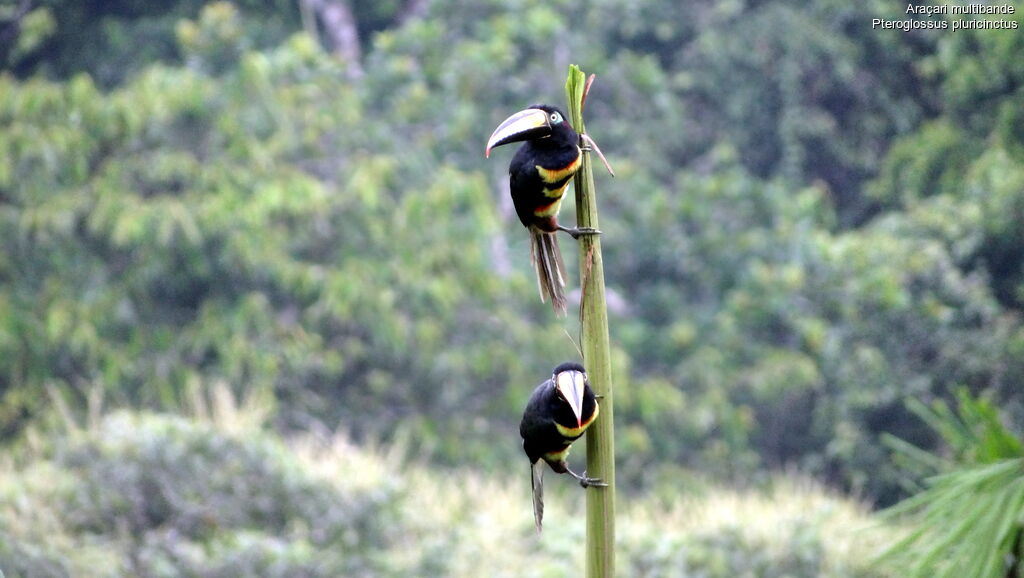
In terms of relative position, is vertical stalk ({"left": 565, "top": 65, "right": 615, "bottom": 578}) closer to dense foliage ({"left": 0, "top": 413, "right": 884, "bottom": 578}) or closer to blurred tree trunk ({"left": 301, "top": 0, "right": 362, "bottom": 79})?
dense foliage ({"left": 0, "top": 413, "right": 884, "bottom": 578})

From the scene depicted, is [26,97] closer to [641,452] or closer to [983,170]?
[641,452]

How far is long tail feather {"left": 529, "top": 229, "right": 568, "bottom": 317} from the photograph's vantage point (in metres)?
1.77

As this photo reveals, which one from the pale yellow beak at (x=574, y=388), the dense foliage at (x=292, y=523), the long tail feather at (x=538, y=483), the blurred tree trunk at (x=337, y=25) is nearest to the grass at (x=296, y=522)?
the dense foliage at (x=292, y=523)

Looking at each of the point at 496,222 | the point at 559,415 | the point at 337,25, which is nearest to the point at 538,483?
the point at 559,415

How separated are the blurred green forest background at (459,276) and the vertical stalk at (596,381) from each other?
3.41m

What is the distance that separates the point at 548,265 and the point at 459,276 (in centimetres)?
622

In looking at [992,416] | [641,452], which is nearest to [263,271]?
[641,452]

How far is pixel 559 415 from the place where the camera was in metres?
1.63

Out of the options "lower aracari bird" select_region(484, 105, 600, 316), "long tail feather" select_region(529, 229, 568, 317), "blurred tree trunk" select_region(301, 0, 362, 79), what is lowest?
"long tail feather" select_region(529, 229, 568, 317)

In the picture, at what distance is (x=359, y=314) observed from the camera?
7.61 metres

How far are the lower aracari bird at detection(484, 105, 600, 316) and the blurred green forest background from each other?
3.38 meters

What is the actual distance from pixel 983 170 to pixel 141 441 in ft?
17.3

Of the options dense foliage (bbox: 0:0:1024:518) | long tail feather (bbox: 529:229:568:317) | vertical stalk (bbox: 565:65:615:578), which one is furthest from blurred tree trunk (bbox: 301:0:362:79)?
vertical stalk (bbox: 565:65:615:578)

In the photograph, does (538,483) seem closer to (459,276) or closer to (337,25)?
(459,276)
